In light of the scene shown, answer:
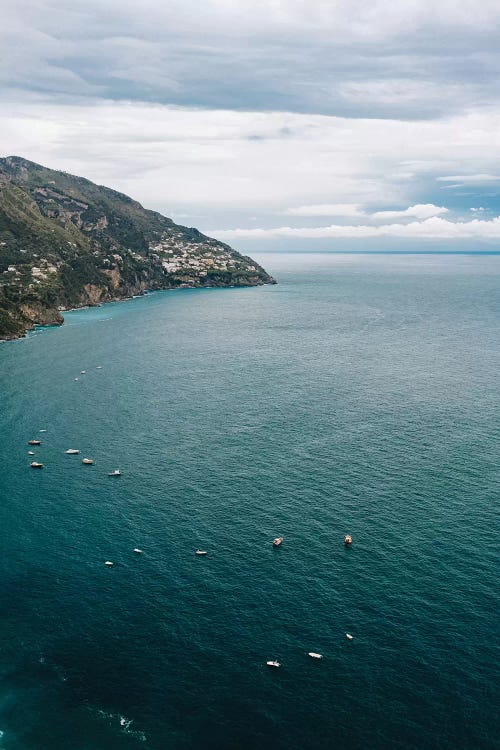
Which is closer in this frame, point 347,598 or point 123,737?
point 123,737

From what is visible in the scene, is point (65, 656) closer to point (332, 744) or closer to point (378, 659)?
point (332, 744)

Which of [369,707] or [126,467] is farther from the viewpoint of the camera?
[126,467]

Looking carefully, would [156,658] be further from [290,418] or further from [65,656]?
[290,418]

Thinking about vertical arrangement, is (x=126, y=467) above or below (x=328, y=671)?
above

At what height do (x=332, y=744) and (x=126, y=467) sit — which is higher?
(x=126, y=467)

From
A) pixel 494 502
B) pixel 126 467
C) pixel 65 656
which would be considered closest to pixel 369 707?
pixel 65 656

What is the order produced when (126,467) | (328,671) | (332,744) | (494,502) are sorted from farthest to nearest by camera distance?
(126,467) < (494,502) < (328,671) < (332,744)

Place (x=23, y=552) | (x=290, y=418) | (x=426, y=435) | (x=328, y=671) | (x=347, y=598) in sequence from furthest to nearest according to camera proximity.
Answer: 1. (x=290, y=418)
2. (x=426, y=435)
3. (x=23, y=552)
4. (x=347, y=598)
5. (x=328, y=671)

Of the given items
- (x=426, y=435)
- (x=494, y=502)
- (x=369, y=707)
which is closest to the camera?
(x=369, y=707)

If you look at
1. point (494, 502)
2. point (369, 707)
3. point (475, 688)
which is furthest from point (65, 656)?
point (494, 502)
